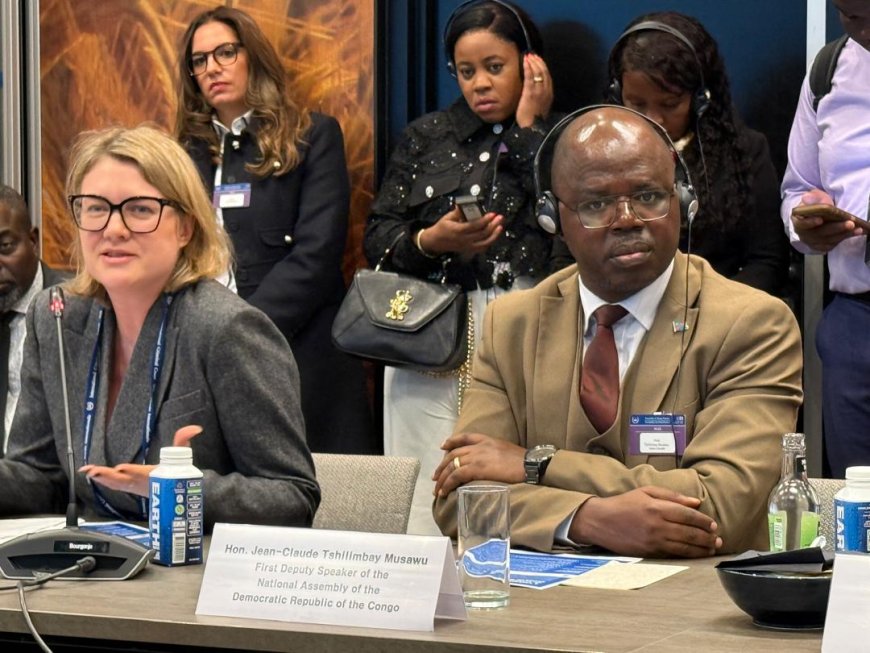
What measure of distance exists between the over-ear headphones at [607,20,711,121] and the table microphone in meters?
2.31

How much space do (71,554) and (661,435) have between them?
44.5 inches

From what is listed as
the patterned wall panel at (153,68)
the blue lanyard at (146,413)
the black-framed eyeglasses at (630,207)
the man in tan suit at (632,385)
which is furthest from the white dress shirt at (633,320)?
the patterned wall panel at (153,68)

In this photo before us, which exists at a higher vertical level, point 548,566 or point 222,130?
point 222,130

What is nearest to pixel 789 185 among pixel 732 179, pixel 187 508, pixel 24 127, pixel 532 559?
pixel 732 179

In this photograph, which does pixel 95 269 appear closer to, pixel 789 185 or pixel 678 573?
pixel 678 573

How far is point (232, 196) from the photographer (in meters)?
4.91

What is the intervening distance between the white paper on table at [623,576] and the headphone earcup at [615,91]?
2.01 m

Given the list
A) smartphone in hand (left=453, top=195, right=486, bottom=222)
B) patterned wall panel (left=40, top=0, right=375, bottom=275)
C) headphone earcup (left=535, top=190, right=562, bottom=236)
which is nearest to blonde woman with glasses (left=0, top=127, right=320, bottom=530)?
headphone earcup (left=535, top=190, right=562, bottom=236)

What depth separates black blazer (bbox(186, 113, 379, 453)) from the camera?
15.8 ft

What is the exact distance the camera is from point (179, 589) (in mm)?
2184

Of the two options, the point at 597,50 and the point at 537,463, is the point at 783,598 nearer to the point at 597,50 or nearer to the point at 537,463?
the point at 537,463

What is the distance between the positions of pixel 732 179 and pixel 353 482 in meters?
1.58

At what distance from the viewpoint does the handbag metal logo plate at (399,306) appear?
4422 mm

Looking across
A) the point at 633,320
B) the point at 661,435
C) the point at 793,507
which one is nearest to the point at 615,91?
the point at 633,320
